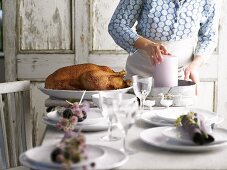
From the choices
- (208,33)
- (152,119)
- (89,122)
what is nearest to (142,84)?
(152,119)

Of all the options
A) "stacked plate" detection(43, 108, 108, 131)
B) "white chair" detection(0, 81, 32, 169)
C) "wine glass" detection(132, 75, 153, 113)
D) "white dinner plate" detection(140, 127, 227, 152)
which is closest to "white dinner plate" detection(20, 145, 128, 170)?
"white dinner plate" detection(140, 127, 227, 152)

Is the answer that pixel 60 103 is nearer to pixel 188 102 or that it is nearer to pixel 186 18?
pixel 188 102

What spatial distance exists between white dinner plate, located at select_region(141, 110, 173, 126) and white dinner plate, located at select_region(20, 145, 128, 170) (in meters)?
0.34

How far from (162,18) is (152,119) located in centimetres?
80

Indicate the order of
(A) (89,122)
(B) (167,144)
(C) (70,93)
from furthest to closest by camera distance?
(C) (70,93), (A) (89,122), (B) (167,144)

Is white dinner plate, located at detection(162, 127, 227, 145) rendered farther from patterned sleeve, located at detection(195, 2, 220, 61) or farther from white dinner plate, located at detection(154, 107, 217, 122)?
patterned sleeve, located at detection(195, 2, 220, 61)

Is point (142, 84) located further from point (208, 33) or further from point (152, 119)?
point (208, 33)

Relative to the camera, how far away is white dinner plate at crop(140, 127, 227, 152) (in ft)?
3.42

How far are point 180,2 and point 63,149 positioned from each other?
1.37 meters

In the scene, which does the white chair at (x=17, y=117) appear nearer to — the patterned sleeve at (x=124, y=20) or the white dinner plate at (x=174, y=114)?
the patterned sleeve at (x=124, y=20)

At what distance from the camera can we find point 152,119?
1368mm

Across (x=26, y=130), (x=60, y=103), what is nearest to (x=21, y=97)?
(x=26, y=130)

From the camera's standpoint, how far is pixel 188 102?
1.62 meters

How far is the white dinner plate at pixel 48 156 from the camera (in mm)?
875
